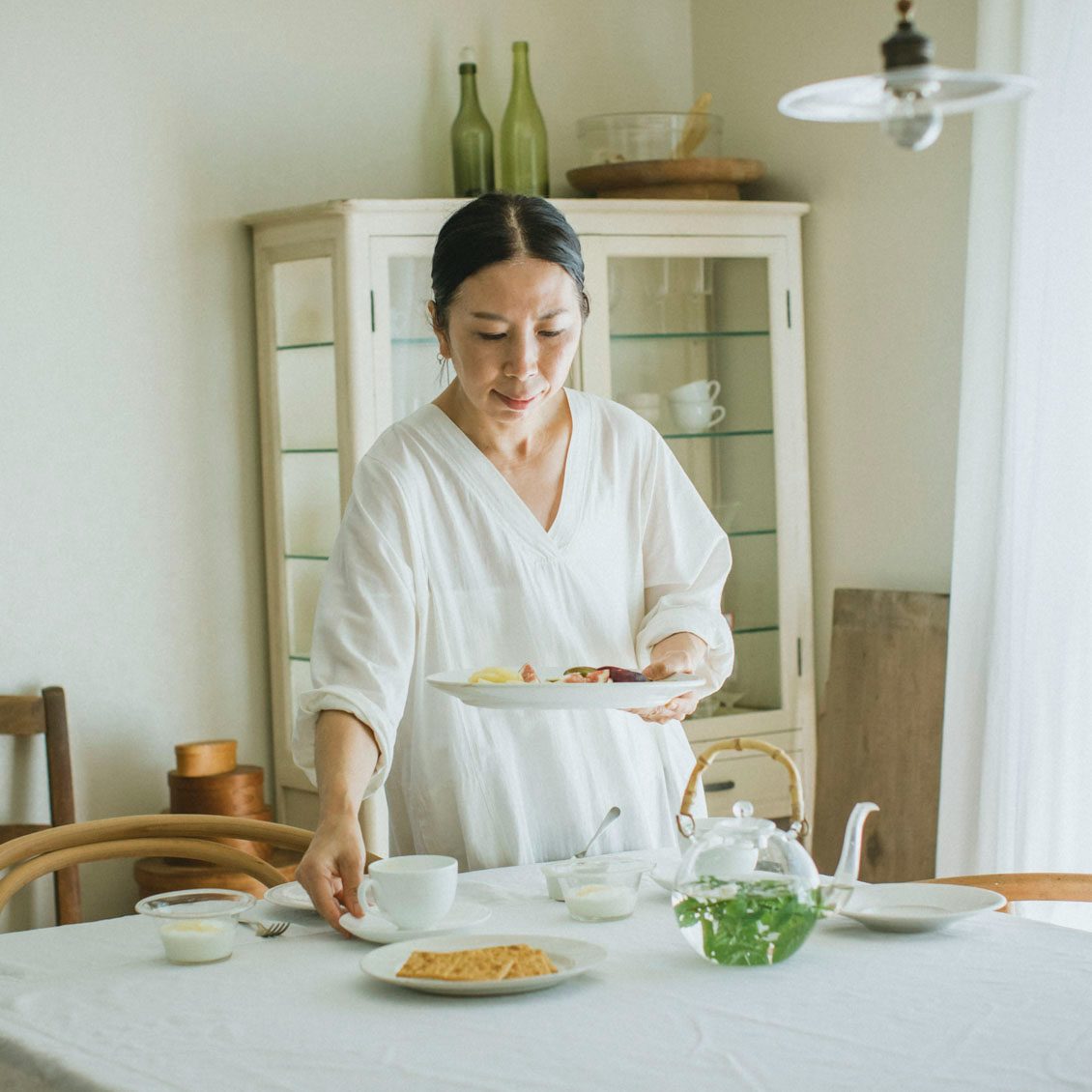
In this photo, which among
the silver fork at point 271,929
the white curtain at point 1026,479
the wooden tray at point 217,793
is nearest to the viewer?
the silver fork at point 271,929

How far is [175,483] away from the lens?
3588 millimetres

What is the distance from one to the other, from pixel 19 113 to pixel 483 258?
1826 mm

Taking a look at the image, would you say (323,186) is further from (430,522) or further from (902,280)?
(430,522)

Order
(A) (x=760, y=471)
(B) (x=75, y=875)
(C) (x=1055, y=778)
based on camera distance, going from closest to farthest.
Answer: (C) (x=1055, y=778), (B) (x=75, y=875), (A) (x=760, y=471)

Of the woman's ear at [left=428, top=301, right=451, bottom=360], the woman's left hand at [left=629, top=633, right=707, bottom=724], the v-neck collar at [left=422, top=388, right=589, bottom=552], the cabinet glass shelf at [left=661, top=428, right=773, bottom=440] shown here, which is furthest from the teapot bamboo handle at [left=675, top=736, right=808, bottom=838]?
the cabinet glass shelf at [left=661, top=428, right=773, bottom=440]

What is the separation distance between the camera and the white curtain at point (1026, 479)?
2926mm

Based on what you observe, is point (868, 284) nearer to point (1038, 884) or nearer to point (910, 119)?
point (1038, 884)

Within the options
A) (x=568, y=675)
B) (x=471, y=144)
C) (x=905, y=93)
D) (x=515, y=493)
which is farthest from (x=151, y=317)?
(x=905, y=93)

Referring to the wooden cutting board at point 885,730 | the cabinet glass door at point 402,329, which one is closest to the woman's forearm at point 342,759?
the cabinet glass door at point 402,329

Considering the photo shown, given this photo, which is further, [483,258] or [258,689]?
[258,689]

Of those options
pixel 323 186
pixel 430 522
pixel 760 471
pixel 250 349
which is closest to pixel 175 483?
pixel 250 349

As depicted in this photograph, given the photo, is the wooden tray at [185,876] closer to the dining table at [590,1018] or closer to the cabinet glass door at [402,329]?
the cabinet glass door at [402,329]

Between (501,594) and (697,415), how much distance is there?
1881 mm

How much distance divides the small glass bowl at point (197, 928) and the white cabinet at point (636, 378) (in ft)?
6.07
